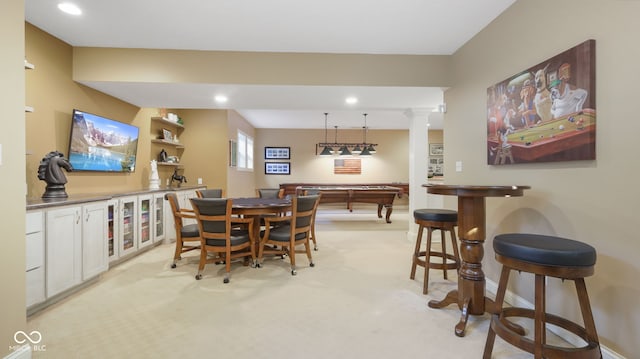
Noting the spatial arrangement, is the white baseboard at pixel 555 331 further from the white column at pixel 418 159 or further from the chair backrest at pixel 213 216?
the chair backrest at pixel 213 216

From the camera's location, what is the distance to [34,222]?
6.92ft

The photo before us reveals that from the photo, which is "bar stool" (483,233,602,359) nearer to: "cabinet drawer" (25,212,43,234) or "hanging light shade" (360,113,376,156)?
"cabinet drawer" (25,212,43,234)

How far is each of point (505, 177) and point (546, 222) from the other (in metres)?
0.52

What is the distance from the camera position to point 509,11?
95.7 inches

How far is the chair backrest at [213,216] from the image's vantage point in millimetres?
2756

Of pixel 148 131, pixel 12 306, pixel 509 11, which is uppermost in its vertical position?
pixel 509 11

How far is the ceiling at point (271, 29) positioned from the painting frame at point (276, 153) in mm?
4809

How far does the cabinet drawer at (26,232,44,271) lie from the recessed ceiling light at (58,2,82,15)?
197cm

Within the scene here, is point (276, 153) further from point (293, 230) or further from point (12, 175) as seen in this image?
point (12, 175)

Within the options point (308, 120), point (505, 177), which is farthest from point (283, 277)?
point (308, 120)

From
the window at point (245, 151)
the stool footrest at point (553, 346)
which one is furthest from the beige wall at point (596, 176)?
the window at point (245, 151)

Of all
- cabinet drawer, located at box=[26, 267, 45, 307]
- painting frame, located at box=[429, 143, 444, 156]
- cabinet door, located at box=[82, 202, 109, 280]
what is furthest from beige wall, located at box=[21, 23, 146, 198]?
painting frame, located at box=[429, 143, 444, 156]

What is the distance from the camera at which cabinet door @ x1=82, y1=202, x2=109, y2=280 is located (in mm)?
2611

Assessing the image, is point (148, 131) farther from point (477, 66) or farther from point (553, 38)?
point (553, 38)
